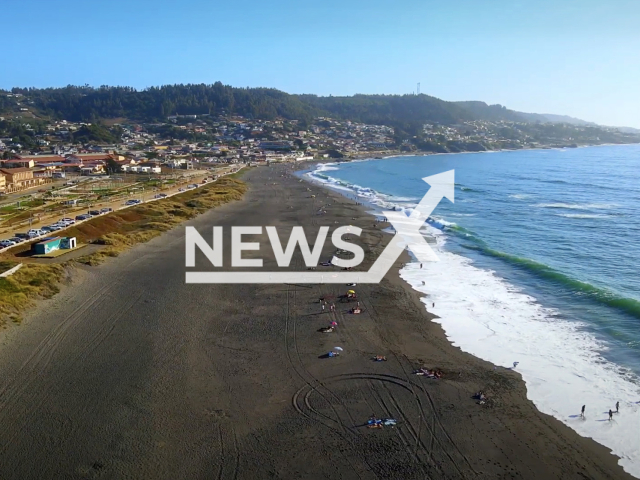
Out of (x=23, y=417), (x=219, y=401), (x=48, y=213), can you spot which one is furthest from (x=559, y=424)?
(x=48, y=213)

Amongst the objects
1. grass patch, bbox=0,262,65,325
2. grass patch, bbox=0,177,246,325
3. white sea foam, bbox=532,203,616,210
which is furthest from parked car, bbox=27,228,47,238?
white sea foam, bbox=532,203,616,210

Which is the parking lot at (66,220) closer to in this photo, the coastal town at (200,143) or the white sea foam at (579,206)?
the coastal town at (200,143)

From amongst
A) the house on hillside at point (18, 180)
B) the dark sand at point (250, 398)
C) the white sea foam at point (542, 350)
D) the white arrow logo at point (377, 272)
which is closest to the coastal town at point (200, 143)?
the house on hillside at point (18, 180)

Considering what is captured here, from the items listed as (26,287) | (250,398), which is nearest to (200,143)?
(26,287)

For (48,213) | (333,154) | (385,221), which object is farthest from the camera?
(333,154)

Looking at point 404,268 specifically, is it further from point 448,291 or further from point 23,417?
point 23,417
